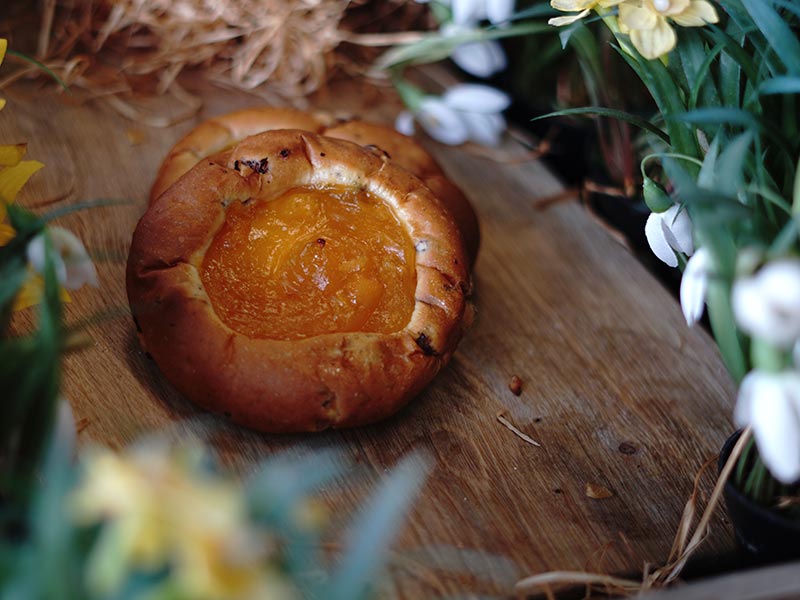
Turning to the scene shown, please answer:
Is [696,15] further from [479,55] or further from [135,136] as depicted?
[135,136]

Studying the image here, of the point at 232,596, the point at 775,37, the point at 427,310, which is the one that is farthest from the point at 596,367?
the point at 232,596

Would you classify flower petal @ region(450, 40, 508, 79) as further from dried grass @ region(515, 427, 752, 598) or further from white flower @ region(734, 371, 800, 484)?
white flower @ region(734, 371, 800, 484)

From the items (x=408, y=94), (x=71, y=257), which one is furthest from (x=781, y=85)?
(x=408, y=94)

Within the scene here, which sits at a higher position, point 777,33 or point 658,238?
point 777,33

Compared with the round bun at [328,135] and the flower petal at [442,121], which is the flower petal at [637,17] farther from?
the flower petal at [442,121]

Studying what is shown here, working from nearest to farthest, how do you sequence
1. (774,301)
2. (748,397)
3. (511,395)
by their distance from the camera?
(774,301), (748,397), (511,395)

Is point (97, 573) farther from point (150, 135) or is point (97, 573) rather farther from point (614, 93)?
point (614, 93)

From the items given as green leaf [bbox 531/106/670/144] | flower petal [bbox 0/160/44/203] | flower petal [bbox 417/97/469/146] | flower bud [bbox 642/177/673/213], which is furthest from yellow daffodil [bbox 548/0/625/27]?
flower petal [bbox 0/160/44/203]
